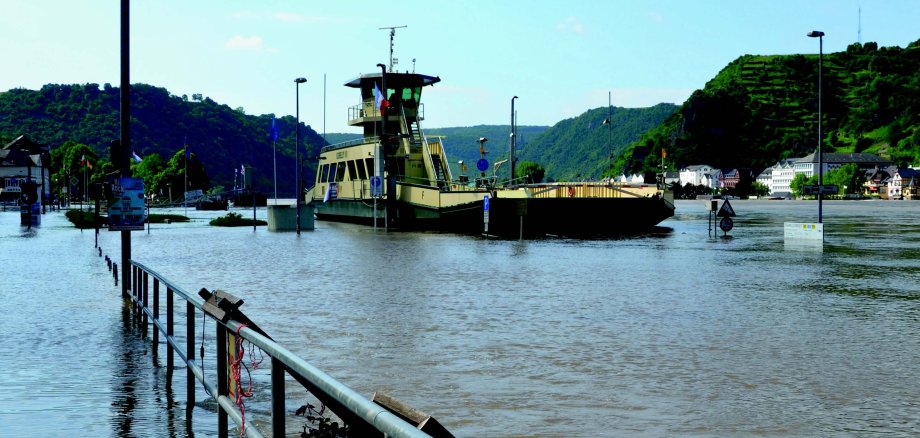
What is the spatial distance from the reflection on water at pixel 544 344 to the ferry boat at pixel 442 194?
18.1 metres

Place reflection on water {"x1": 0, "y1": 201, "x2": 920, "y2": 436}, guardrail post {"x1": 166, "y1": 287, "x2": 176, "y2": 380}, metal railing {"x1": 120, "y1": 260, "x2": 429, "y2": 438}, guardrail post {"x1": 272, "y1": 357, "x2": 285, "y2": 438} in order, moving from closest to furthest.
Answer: metal railing {"x1": 120, "y1": 260, "x2": 429, "y2": 438} < guardrail post {"x1": 272, "y1": 357, "x2": 285, "y2": 438} < reflection on water {"x1": 0, "y1": 201, "x2": 920, "y2": 436} < guardrail post {"x1": 166, "y1": 287, "x2": 176, "y2": 380}

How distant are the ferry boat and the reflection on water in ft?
59.5

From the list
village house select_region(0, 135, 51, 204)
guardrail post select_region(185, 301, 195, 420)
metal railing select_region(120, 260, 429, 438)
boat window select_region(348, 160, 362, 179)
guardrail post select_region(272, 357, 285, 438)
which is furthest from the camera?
village house select_region(0, 135, 51, 204)

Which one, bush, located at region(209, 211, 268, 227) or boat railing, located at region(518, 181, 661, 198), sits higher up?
boat railing, located at region(518, 181, 661, 198)

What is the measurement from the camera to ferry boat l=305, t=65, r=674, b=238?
43.0 metres

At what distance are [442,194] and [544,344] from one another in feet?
108

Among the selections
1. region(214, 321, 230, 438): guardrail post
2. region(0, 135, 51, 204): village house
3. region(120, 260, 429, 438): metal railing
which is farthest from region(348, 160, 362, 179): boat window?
region(0, 135, 51, 204): village house

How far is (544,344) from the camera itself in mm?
11266

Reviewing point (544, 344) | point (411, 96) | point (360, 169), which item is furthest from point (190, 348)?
point (411, 96)

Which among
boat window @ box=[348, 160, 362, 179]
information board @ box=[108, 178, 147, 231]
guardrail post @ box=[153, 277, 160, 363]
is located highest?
boat window @ box=[348, 160, 362, 179]

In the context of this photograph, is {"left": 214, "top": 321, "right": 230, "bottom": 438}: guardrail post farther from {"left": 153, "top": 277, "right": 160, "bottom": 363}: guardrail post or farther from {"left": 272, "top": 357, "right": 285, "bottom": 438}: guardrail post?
{"left": 153, "top": 277, "right": 160, "bottom": 363}: guardrail post

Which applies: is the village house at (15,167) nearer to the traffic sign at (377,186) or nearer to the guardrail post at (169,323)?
the traffic sign at (377,186)

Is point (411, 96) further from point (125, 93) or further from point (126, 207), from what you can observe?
point (126, 207)

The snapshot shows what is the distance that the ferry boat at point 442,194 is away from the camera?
43031mm
